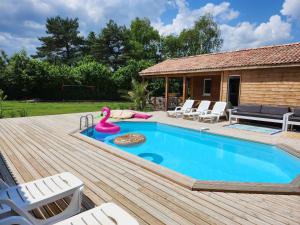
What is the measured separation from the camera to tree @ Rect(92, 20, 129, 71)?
34469 millimetres

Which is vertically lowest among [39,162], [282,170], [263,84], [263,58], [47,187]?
[282,170]

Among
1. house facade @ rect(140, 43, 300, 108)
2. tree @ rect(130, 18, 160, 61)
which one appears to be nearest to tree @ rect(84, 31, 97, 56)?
tree @ rect(130, 18, 160, 61)

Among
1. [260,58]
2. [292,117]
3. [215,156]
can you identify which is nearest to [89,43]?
[260,58]

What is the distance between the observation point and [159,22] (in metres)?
41.5

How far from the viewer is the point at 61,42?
35.4 metres

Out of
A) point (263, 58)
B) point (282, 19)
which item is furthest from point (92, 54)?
point (263, 58)

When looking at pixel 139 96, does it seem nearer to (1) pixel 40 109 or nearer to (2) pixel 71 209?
(1) pixel 40 109

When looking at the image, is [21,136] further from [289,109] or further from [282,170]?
[289,109]

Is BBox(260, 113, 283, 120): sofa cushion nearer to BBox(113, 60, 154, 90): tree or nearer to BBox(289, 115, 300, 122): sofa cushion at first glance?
BBox(289, 115, 300, 122): sofa cushion

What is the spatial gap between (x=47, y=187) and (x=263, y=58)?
33.9 feet

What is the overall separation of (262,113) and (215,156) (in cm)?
380

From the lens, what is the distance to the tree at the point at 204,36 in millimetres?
32656

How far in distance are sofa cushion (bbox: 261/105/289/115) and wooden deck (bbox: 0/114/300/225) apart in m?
6.16

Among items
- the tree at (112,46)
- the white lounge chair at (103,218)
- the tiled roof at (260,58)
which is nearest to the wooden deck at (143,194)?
the white lounge chair at (103,218)
